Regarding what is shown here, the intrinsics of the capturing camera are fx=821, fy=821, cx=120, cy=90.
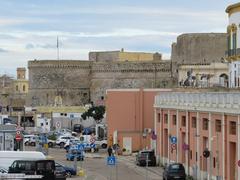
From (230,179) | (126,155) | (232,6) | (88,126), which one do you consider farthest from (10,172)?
(88,126)

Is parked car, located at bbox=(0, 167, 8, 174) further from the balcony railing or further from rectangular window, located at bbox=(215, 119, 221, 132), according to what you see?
the balcony railing

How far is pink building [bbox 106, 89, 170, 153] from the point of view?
58.0 meters

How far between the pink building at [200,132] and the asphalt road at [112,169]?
1.68 m

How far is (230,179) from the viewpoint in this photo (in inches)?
1336

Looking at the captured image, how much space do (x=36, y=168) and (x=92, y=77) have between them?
82.4 metres

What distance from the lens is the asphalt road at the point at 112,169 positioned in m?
41.9

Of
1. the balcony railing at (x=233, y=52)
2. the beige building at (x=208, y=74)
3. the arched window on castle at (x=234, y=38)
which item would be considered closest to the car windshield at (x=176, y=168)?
the balcony railing at (x=233, y=52)

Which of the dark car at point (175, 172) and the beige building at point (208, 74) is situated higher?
the beige building at point (208, 74)

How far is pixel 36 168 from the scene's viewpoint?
3078cm

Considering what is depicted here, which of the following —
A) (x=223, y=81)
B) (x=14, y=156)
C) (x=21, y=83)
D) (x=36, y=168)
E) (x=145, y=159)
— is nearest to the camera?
(x=36, y=168)

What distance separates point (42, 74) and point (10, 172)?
275ft

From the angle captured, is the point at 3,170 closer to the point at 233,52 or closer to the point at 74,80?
the point at 233,52

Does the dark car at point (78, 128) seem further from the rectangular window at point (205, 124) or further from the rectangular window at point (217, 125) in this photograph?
the rectangular window at point (217, 125)

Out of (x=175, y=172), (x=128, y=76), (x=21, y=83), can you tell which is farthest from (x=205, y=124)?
(x=21, y=83)
